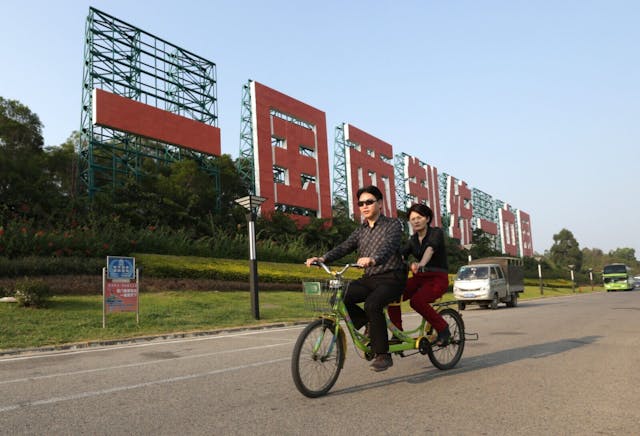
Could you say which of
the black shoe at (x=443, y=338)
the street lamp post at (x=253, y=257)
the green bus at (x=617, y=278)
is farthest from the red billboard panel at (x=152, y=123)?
the green bus at (x=617, y=278)

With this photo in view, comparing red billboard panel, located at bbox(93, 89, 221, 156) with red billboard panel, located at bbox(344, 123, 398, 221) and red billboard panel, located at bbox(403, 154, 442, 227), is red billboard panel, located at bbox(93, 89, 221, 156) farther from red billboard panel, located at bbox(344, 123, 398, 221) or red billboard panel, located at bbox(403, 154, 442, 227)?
red billboard panel, located at bbox(403, 154, 442, 227)

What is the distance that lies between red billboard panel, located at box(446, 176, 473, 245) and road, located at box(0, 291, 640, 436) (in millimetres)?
63063

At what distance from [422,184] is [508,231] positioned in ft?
136

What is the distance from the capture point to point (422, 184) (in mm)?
61562

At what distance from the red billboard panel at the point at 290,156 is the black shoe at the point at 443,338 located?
28.3 metres

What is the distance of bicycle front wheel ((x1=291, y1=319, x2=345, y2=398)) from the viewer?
4.54 meters

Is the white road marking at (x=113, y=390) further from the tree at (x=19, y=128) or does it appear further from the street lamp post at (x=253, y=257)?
the tree at (x=19, y=128)

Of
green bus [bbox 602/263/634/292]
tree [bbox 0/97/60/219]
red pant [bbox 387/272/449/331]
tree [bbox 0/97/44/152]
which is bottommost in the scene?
green bus [bbox 602/263/634/292]

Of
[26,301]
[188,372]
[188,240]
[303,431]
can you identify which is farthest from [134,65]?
[303,431]

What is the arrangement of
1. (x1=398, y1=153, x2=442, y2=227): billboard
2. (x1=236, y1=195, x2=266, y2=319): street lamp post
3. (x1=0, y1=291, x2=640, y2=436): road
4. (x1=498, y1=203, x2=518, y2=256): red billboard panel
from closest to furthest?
(x1=0, y1=291, x2=640, y2=436): road < (x1=236, y1=195, x2=266, y2=319): street lamp post < (x1=398, y1=153, x2=442, y2=227): billboard < (x1=498, y1=203, x2=518, y2=256): red billboard panel

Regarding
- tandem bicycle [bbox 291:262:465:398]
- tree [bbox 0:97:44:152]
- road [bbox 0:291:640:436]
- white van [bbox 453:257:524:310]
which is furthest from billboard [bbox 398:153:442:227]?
tandem bicycle [bbox 291:262:465:398]

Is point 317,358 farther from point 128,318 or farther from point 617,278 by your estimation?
point 617,278

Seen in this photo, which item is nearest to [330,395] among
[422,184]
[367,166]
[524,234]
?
[367,166]

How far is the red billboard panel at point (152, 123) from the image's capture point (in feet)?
89.3
